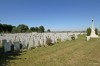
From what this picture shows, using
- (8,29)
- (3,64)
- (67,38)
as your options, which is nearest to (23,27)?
(8,29)

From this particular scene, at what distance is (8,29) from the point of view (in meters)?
92.4

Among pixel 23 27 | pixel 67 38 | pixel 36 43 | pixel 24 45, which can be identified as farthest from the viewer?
pixel 23 27

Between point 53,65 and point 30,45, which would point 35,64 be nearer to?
point 53,65

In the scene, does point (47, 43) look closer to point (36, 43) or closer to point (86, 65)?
point (36, 43)

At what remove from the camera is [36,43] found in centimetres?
1966

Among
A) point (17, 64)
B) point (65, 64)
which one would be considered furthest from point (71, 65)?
point (17, 64)

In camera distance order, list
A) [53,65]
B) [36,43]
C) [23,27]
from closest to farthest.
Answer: [53,65], [36,43], [23,27]

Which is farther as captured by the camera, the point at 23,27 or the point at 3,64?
the point at 23,27

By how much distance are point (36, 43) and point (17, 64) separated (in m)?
10.0

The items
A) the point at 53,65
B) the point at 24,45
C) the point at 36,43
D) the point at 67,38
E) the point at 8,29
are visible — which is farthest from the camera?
the point at 8,29

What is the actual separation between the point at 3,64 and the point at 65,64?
3512 mm

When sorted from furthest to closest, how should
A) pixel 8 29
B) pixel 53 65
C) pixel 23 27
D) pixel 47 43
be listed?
pixel 23 27, pixel 8 29, pixel 47 43, pixel 53 65

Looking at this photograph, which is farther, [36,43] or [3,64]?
[36,43]

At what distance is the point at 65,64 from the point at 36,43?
1015cm
